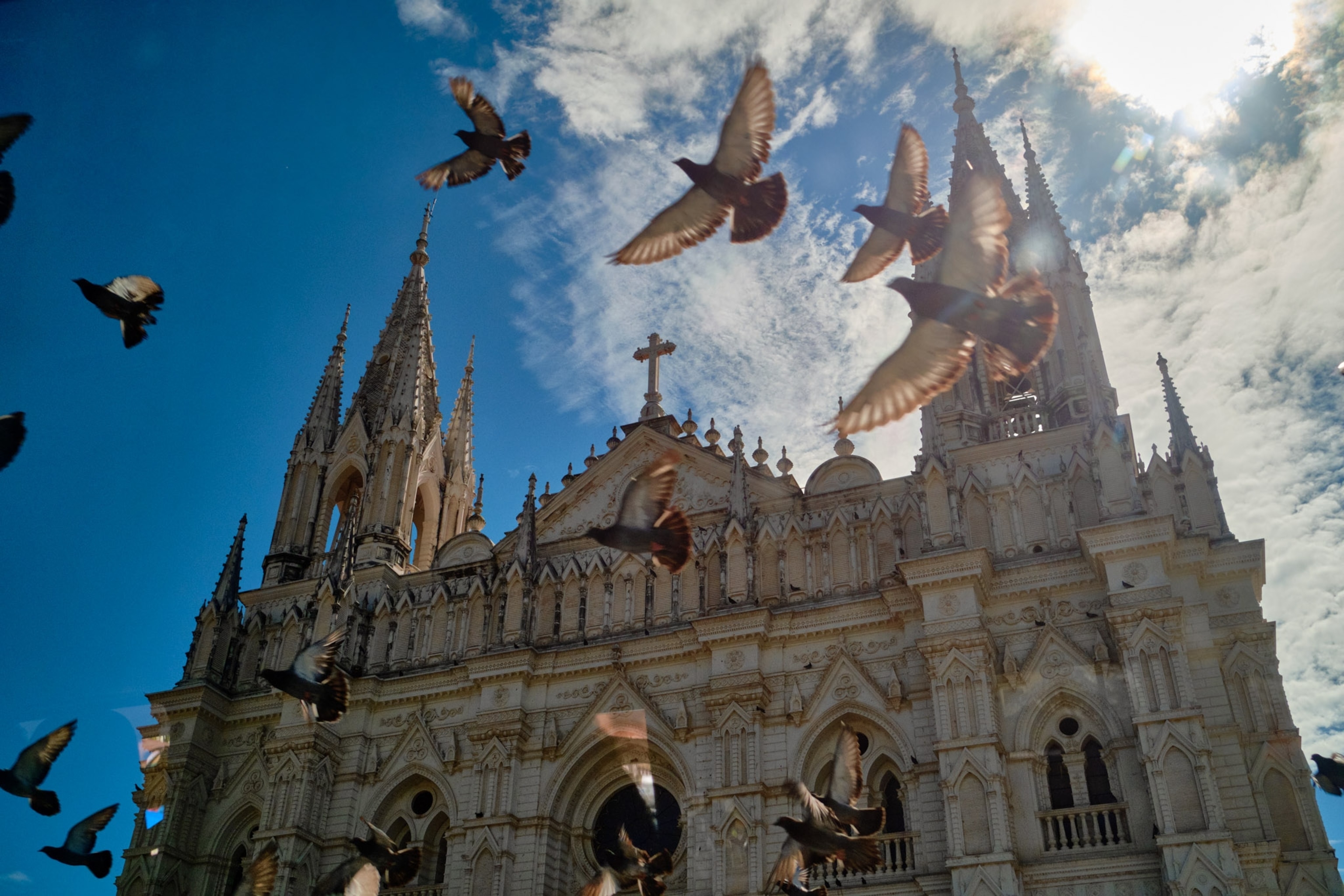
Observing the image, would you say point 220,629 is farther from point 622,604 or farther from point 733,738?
point 733,738

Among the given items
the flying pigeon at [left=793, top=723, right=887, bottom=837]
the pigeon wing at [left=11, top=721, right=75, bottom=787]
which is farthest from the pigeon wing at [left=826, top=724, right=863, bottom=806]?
the pigeon wing at [left=11, top=721, right=75, bottom=787]

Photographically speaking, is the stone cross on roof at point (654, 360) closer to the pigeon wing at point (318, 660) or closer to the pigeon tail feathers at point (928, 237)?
the pigeon wing at point (318, 660)

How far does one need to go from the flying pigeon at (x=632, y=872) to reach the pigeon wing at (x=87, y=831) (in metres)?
7.36

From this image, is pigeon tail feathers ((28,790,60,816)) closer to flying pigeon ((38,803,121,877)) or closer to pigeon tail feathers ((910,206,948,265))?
flying pigeon ((38,803,121,877))

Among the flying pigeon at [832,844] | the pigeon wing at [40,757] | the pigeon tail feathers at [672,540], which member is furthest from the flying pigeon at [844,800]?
the pigeon wing at [40,757]

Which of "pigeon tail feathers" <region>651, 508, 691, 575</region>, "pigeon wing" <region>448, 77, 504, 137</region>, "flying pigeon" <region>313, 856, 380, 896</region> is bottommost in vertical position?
"flying pigeon" <region>313, 856, 380, 896</region>

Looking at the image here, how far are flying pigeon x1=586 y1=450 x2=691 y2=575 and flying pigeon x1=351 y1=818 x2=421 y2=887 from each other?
8313mm

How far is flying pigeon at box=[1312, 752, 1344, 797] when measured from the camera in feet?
55.0

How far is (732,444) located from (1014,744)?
8.74m

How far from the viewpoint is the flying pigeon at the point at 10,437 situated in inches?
491

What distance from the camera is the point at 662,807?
23719 mm

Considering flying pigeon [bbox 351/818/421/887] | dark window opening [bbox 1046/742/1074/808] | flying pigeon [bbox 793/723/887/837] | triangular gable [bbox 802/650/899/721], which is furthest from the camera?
triangular gable [bbox 802/650/899/721]

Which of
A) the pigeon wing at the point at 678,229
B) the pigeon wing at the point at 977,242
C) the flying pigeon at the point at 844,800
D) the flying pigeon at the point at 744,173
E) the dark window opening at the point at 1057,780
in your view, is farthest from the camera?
Result: the dark window opening at the point at 1057,780

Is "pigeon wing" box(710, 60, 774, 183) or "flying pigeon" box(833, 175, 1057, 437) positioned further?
"pigeon wing" box(710, 60, 774, 183)
